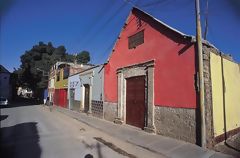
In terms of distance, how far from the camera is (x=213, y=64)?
916 cm

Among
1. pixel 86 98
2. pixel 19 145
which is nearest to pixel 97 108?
pixel 86 98

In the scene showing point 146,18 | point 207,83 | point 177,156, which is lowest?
point 177,156

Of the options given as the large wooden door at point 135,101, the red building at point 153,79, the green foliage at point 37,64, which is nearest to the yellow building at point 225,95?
the red building at point 153,79

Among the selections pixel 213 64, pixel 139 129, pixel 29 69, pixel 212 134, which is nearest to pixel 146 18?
pixel 213 64

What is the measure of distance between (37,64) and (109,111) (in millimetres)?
42234

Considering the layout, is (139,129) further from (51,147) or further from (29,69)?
(29,69)

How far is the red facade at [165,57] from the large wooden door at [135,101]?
42.3 inches

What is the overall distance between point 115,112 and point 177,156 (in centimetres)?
775

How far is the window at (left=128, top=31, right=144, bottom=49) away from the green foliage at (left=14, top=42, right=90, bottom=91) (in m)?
41.5

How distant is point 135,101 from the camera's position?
1295 cm

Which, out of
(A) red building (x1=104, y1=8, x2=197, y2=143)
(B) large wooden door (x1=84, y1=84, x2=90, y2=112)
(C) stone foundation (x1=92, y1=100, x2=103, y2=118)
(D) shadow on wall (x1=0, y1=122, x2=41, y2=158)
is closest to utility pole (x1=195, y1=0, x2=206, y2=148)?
(A) red building (x1=104, y1=8, x2=197, y2=143)

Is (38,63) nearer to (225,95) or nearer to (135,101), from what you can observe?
(135,101)

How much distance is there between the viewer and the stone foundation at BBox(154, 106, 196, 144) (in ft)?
29.7

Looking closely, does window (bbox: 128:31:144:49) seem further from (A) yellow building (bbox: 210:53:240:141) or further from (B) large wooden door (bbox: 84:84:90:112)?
(B) large wooden door (bbox: 84:84:90:112)
